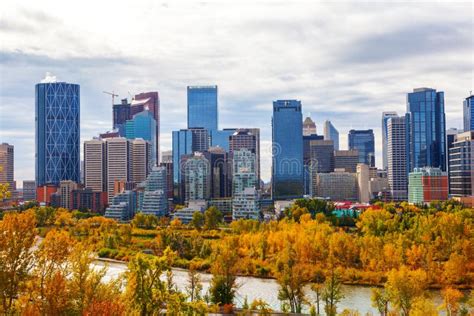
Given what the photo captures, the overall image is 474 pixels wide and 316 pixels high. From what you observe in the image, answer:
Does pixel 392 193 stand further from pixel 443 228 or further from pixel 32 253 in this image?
pixel 32 253

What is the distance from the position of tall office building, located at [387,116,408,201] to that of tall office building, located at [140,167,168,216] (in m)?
62.8

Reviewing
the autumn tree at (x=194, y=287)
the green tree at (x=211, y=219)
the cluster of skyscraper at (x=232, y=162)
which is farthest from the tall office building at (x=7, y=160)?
the autumn tree at (x=194, y=287)

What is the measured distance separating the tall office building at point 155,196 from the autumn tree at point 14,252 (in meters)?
56.3

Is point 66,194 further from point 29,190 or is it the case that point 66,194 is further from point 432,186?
point 432,186

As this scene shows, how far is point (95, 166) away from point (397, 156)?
65548 mm

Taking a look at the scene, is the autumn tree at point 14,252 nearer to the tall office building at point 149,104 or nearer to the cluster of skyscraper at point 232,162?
the cluster of skyscraper at point 232,162

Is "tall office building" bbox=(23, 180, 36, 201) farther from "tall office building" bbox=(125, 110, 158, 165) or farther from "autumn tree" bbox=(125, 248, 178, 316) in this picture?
"autumn tree" bbox=(125, 248, 178, 316)

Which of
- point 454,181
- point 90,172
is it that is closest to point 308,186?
point 90,172

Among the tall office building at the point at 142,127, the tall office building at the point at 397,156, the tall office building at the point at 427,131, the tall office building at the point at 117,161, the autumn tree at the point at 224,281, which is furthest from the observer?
the tall office building at the point at 142,127

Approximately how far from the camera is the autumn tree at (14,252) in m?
10.8

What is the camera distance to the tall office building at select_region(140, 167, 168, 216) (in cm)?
6776

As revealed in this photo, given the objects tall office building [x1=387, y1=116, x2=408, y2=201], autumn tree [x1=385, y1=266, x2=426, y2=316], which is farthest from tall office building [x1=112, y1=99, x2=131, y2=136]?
autumn tree [x1=385, y1=266, x2=426, y2=316]

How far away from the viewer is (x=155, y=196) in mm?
68625

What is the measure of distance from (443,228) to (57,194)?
63551 millimetres
